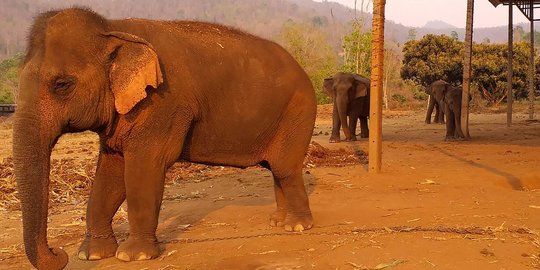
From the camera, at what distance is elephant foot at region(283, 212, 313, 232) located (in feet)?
18.5

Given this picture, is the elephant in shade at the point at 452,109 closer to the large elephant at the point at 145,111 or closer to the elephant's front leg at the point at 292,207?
the elephant's front leg at the point at 292,207

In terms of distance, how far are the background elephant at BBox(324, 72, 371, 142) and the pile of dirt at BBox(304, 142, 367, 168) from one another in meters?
2.69

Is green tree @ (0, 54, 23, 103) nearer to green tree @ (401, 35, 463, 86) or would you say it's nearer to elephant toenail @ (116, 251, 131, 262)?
green tree @ (401, 35, 463, 86)

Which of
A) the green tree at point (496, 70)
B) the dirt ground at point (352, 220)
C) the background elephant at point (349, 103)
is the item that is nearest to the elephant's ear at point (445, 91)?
the background elephant at point (349, 103)

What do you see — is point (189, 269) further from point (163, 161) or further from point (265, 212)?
point (265, 212)

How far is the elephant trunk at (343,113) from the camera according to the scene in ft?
49.3

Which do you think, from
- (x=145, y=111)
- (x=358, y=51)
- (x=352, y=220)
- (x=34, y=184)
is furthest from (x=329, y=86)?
(x=358, y=51)

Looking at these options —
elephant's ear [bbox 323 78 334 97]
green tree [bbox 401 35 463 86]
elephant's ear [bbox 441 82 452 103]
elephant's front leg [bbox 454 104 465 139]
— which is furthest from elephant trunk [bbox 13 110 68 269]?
green tree [bbox 401 35 463 86]

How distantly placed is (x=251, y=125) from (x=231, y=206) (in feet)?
5.99

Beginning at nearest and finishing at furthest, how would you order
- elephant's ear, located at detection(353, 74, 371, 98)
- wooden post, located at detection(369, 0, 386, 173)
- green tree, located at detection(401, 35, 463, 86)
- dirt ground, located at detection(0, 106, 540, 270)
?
dirt ground, located at detection(0, 106, 540, 270) < wooden post, located at detection(369, 0, 386, 173) < elephant's ear, located at detection(353, 74, 371, 98) < green tree, located at detection(401, 35, 463, 86)

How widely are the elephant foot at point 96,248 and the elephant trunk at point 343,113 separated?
10661mm

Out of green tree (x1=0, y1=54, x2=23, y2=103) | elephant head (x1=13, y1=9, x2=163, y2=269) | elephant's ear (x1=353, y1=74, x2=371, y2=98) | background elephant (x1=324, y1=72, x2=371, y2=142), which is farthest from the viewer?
green tree (x1=0, y1=54, x2=23, y2=103)

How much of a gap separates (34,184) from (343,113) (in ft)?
39.4

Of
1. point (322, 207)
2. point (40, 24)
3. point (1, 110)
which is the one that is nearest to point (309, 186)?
point (322, 207)
